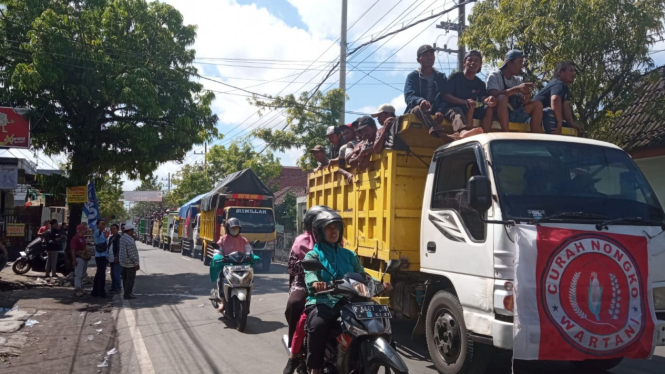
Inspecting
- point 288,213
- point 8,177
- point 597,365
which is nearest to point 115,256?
point 8,177

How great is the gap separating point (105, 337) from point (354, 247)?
3.95m

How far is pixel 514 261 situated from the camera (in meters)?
4.53

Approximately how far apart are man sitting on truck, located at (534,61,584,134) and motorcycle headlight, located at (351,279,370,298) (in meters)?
3.31

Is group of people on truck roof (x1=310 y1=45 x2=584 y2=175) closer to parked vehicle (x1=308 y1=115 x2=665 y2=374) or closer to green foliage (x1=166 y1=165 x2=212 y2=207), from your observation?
parked vehicle (x1=308 y1=115 x2=665 y2=374)

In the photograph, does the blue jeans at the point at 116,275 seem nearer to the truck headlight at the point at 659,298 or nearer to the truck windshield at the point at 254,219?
the truck windshield at the point at 254,219

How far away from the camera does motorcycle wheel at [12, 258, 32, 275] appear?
1616 centimetres

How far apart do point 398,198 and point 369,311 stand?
2348mm

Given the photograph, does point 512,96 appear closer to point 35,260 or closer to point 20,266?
point 35,260

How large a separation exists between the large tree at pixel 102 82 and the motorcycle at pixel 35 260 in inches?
55.1

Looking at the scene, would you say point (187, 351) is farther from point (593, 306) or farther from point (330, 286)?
point (593, 306)

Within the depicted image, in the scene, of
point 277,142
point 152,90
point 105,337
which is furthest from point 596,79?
point 277,142

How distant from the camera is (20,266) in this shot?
16203 millimetres

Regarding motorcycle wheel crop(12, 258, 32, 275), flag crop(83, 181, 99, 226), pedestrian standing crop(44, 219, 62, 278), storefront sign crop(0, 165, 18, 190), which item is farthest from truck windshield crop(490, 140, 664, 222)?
motorcycle wheel crop(12, 258, 32, 275)

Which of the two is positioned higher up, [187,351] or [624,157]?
[624,157]
